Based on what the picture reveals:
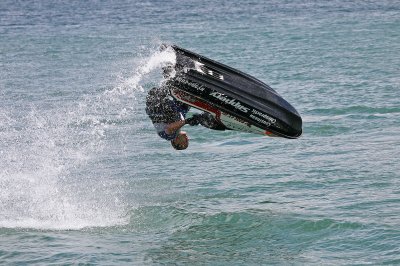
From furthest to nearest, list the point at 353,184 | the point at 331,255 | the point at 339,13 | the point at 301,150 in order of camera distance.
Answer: the point at 339,13, the point at 301,150, the point at 353,184, the point at 331,255

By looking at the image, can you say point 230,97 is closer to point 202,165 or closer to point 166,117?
point 166,117

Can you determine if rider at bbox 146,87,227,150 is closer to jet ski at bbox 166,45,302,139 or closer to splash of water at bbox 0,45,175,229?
jet ski at bbox 166,45,302,139

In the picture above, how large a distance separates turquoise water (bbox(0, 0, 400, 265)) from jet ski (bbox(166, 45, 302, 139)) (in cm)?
42

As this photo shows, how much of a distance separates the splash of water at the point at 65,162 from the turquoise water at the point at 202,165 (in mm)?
47

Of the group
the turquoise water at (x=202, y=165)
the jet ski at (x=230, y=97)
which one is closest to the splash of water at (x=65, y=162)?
the turquoise water at (x=202, y=165)

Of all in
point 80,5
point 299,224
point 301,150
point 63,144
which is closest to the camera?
point 299,224

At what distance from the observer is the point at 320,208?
52.8 feet

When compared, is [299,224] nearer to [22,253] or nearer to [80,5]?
[22,253]

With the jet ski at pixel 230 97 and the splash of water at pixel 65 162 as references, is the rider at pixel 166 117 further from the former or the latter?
the splash of water at pixel 65 162

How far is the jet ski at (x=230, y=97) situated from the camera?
14422 mm

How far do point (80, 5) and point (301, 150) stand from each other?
109 feet

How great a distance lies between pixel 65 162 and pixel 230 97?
678cm

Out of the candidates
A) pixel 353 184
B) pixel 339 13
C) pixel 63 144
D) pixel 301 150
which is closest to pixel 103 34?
pixel 339 13

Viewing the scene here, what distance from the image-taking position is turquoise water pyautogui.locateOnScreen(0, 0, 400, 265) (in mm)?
14586
